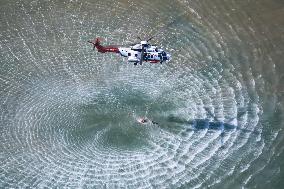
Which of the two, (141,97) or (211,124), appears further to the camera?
(141,97)

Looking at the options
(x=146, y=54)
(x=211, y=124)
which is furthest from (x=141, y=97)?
(x=211, y=124)

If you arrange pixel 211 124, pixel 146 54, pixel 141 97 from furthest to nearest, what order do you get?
1. pixel 141 97
2. pixel 211 124
3. pixel 146 54

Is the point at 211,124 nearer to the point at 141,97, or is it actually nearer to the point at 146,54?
the point at 141,97

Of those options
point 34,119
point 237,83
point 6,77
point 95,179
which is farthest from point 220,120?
point 6,77

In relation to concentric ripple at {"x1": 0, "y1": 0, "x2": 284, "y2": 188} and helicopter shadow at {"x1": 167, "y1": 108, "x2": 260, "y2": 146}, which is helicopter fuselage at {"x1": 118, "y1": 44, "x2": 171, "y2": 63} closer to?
concentric ripple at {"x1": 0, "y1": 0, "x2": 284, "y2": 188}

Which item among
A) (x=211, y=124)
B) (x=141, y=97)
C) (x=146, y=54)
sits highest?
(x=146, y=54)

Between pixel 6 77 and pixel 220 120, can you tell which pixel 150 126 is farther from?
pixel 6 77

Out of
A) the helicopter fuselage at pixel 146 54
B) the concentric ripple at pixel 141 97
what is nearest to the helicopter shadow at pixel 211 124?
the concentric ripple at pixel 141 97

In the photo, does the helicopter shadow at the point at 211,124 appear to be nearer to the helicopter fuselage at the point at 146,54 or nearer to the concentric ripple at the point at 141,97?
the concentric ripple at the point at 141,97

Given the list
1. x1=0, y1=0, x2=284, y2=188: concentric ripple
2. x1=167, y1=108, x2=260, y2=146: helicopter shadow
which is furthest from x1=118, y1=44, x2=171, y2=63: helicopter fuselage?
x1=167, y1=108, x2=260, y2=146: helicopter shadow
